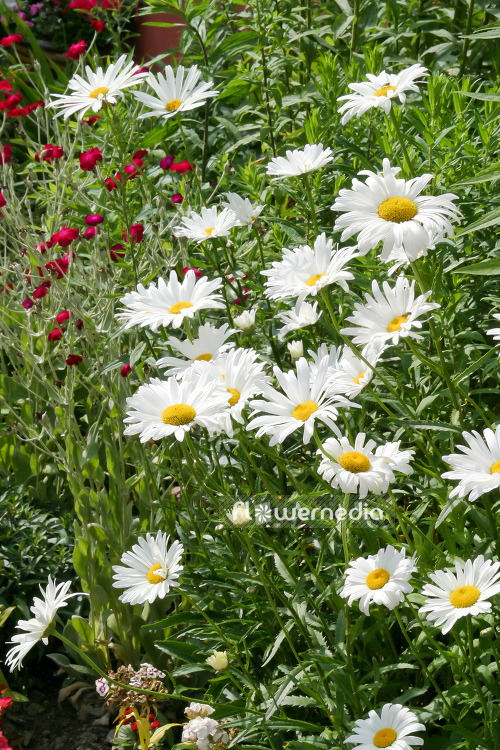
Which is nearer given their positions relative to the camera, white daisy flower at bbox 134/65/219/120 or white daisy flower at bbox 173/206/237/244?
white daisy flower at bbox 173/206/237/244

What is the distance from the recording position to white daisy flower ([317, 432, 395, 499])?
63.6 inches

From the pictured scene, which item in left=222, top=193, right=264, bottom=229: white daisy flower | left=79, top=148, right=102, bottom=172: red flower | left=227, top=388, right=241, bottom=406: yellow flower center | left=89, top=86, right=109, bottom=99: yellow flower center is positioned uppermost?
left=79, top=148, right=102, bottom=172: red flower

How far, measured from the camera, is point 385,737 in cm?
160

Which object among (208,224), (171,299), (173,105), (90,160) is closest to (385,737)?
(171,299)

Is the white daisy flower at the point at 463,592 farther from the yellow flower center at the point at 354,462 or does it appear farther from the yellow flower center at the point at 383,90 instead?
the yellow flower center at the point at 383,90

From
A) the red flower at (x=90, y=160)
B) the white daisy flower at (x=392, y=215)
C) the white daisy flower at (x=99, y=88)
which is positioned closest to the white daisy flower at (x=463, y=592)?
the white daisy flower at (x=392, y=215)

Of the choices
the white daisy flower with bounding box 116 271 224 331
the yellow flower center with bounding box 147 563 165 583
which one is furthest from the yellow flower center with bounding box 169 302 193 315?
the yellow flower center with bounding box 147 563 165 583

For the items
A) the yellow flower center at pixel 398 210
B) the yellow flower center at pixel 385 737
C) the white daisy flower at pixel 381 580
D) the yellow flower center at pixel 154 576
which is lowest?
the yellow flower center at pixel 385 737

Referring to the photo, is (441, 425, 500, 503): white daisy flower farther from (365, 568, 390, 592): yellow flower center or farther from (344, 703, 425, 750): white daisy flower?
(344, 703, 425, 750): white daisy flower

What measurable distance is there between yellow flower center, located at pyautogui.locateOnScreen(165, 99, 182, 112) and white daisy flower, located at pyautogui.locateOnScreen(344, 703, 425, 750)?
1.81m

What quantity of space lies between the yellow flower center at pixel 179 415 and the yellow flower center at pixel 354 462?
32cm

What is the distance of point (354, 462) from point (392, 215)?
0.51 metres

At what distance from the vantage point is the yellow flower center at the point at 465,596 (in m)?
1.51

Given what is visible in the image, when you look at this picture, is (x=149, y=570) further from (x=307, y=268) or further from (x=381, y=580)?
(x=307, y=268)
